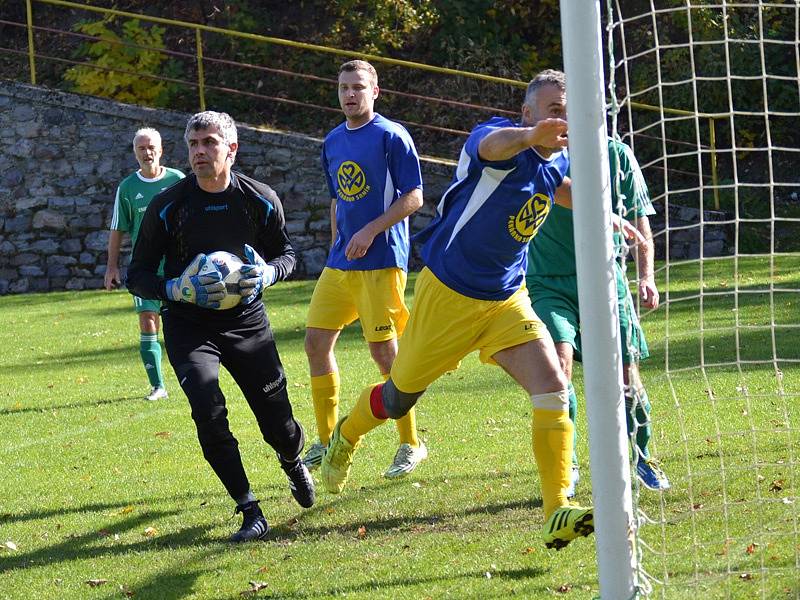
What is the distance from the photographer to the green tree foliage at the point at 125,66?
20.6 m

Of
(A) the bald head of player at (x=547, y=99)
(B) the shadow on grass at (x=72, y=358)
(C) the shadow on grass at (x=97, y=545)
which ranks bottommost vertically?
(C) the shadow on grass at (x=97, y=545)

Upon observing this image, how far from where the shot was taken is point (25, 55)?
21.9 metres

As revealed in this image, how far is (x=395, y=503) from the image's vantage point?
639 cm

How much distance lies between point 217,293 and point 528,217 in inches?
61.0

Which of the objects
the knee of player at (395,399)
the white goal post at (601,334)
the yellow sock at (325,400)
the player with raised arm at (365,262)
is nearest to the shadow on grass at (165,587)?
the knee of player at (395,399)

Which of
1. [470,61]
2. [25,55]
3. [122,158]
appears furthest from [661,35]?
[25,55]

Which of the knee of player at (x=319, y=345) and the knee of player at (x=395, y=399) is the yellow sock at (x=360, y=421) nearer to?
the knee of player at (x=395, y=399)

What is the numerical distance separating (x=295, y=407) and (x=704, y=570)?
5028 mm

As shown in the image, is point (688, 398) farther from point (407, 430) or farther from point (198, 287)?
point (198, 287)

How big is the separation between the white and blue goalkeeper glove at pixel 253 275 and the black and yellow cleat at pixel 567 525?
76.1 inches

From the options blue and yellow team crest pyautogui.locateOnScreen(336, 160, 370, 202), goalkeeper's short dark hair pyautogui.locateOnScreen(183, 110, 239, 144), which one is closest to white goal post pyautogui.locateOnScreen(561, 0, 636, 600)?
goalkeeper's short dark hair pyautogui.locateOnScreen(183, 110, 239, 144)

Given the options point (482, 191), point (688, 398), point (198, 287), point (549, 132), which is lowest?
point (688, 398)

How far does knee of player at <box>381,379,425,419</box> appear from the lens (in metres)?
5.73

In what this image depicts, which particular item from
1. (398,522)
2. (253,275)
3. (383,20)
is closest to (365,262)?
(253,275)
